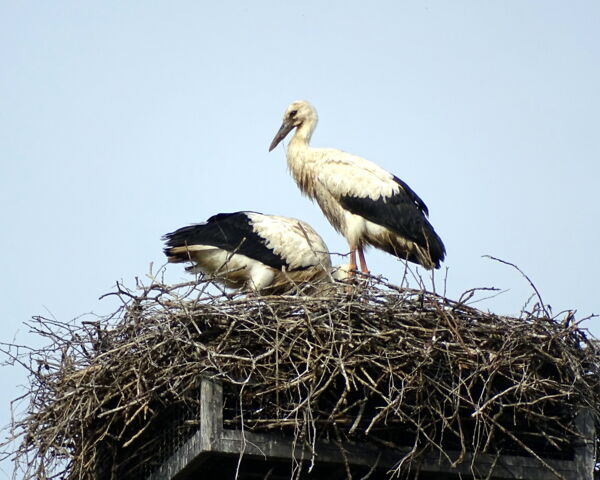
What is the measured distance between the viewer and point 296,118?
36.4 ft

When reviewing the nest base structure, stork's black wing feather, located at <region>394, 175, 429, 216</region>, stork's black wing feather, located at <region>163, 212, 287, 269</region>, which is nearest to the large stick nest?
the nest base structure

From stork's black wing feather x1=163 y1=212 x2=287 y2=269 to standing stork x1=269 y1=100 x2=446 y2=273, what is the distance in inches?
34.9

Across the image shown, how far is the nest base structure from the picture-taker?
22.1ft

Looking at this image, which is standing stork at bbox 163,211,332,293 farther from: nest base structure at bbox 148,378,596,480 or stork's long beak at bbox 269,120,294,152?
nest base structure at bbox 148,378,596,480

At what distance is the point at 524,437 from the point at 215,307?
190 cm

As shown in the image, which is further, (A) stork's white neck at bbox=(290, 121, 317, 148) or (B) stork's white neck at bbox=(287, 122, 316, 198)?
(A) stork's white neck at bbox=(290, 121, 317, 148)

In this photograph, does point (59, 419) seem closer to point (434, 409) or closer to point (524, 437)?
point (434, 409)

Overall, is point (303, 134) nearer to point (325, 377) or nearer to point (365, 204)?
point (365, 204)

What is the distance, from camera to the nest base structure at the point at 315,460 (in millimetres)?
6723

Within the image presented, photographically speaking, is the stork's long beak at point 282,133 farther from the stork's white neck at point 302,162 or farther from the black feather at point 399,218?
the black feather at point 399,218

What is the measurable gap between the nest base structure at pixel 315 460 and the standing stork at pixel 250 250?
232cm

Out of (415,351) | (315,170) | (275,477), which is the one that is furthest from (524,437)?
(315,170)

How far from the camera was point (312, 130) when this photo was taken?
11.0m

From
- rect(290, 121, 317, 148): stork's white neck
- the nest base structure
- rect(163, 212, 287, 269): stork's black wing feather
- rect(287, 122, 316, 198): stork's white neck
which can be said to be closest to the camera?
the nest base structure
